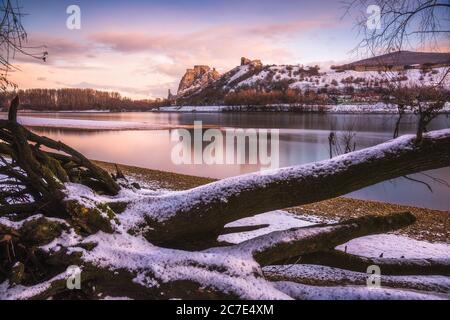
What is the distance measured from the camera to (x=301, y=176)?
4.57 metres

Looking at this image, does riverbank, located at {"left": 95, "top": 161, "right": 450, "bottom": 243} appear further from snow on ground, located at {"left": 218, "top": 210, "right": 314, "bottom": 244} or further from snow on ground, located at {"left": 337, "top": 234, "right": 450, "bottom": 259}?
snow on ground, located at {"left": 337, "top": 234, "right": 450, "bottom": 259}

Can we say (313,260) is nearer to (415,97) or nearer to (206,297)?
(206,297)

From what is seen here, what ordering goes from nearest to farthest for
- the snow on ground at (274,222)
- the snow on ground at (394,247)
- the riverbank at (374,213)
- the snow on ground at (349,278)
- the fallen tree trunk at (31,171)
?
the fallen tree trunk at (31,171) → the snow on ground at (349,278) → the snow on ground at (394,247) → the snow on ground at (274,222) → the riverbank at (374,213)

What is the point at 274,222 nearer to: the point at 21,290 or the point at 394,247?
the point at 394,247

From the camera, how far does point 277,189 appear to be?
4.55m

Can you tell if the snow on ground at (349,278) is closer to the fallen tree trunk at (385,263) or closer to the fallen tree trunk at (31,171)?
the fallen tree trunk at (385,263)

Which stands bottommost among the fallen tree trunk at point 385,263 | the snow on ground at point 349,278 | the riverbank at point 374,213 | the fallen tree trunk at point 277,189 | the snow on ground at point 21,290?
the riverbank at point 374,213

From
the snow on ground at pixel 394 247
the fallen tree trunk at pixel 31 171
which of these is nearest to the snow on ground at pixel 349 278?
the snow on ground at pixel 394 247

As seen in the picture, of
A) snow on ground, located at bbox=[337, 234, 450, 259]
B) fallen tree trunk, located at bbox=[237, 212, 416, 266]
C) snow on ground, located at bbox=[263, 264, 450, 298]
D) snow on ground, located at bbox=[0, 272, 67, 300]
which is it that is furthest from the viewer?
snow on ground, located at bbox=[337, 234, 450, 259]

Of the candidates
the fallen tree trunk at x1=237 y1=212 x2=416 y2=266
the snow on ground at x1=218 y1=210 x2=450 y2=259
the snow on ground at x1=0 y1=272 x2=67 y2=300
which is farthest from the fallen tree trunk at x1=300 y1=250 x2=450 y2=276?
the snow on ground at x1=0 y1=272 x2=67 y2=300

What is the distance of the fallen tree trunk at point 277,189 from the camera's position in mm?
4430

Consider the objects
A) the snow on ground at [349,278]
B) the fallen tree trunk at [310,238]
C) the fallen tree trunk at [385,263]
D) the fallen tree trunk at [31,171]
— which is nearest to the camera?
the fallen tree trunk at [31,171]

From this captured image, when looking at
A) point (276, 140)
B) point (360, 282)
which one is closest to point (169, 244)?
point (360, 282)

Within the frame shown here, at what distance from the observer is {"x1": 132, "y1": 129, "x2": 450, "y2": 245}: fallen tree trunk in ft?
14.5
